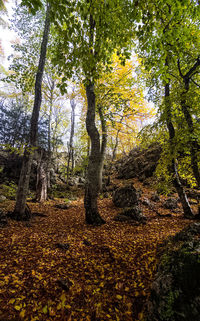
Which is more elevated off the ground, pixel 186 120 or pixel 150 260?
pixel 186 120

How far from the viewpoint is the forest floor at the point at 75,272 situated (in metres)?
2.27

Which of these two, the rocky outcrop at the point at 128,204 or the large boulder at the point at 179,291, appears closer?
the large boulder at the point at 179,291

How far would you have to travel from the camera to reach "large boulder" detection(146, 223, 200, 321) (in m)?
1.51

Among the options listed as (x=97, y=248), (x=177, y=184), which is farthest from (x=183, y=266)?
(x=177, y=184)

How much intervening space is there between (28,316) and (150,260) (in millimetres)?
2603

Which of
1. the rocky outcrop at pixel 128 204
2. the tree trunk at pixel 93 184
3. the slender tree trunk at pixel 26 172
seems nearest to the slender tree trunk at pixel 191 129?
the rocky outcrop at pixel 128 204

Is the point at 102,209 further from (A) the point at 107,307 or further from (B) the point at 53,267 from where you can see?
(A) the point at 107,307

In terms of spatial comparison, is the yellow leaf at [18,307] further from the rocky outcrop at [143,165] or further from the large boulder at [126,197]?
the rocky outcrop at [143,165]

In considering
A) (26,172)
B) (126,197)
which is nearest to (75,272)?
(26,172)

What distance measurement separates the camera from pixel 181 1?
2283 mm

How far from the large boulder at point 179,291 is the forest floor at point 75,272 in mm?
475

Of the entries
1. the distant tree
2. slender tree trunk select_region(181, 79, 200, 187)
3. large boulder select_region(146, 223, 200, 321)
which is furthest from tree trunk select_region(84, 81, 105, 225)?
the distant tree

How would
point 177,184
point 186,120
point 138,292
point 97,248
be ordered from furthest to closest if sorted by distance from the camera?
point 177,184 < point 186,120 < point 97,248 < point 138,292

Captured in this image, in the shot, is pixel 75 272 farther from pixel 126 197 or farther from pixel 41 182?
pixel 41 182
